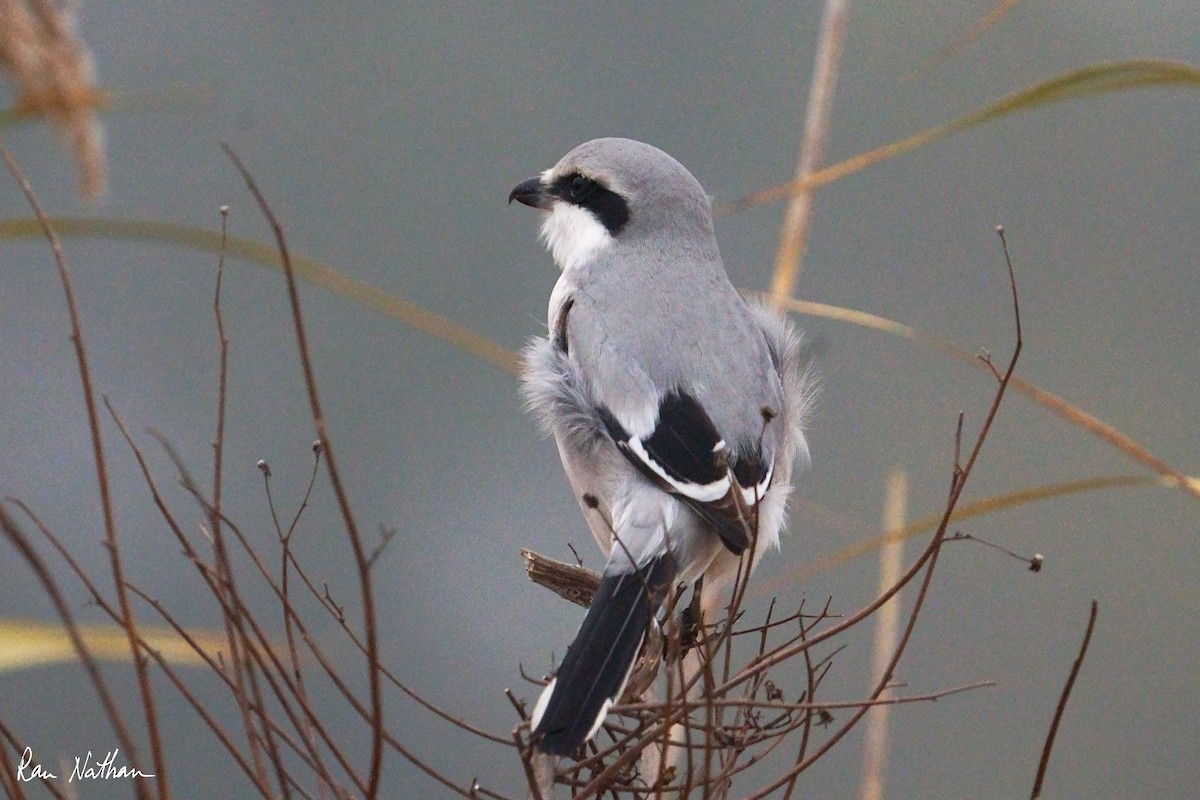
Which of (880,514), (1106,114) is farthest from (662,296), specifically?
(1106,114)

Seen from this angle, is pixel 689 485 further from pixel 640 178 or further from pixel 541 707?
pixel 640 178

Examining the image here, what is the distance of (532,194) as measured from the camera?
226 centimetres

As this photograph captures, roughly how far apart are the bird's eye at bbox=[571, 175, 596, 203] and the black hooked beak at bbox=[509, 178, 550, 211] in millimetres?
85

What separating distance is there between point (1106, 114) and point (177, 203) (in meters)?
3.85

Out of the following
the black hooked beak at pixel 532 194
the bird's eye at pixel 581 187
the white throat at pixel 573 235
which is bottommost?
the white throat at pixel 573 235

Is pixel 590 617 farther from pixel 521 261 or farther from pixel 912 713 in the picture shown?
pixel 521 261

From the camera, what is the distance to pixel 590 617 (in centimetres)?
139

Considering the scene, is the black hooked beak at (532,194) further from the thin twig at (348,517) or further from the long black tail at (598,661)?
the thin twig at (348,517)

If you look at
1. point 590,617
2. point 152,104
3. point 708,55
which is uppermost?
point 708,55

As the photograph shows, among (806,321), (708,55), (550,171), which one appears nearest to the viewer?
(550,171)

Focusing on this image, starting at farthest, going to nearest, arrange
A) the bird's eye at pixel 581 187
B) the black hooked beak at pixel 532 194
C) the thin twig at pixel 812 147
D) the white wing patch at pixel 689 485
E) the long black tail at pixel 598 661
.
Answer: the black hooked beak at pixel 532 194 → the bird's eye at pixel 581 187 → the thin twig at pixel 812 147 → the white wing patch at pixel 689 485 → the long black tail at pixel 598 661

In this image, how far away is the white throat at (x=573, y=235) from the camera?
6.98 feet

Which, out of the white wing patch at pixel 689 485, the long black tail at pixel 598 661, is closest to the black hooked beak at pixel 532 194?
the white wing patch at pixel 689 485

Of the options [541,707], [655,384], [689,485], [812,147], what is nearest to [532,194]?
[812,147]
